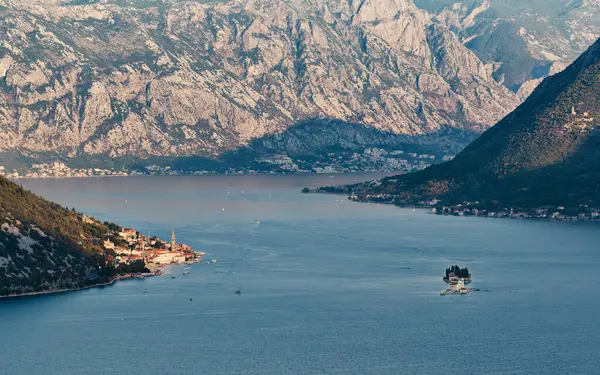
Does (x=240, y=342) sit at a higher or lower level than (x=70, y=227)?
lower

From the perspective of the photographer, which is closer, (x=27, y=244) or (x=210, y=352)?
(x=210, y=352)

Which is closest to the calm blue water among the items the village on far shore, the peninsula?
the peninsula

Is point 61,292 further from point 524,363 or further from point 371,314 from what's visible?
point 524,363

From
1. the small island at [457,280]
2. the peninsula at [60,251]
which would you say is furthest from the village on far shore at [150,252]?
the small island at [457,280]

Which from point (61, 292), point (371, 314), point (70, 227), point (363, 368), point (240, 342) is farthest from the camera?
point (70, 227)

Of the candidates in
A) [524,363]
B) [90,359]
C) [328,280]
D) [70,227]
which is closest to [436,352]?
[524,363]

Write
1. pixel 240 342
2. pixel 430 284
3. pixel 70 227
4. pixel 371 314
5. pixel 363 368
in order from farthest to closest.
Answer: pixel 70 227, pixel 430 284, pixel 371 314, pixel 240 342, pixel 363 368

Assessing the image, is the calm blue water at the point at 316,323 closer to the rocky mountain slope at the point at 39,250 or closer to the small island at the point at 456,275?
the small island at the point at 456,275
